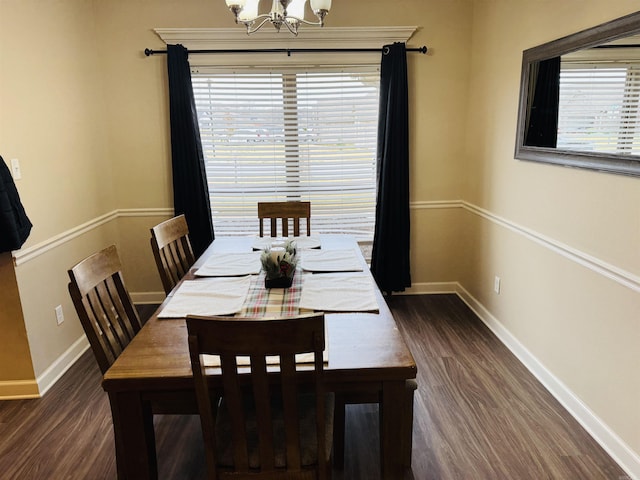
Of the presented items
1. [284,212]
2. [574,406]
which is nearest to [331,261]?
[284,212]

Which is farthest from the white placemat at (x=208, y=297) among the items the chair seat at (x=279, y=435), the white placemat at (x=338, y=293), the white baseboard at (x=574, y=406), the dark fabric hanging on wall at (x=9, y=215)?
the white baseboard at (x=574, y=406)

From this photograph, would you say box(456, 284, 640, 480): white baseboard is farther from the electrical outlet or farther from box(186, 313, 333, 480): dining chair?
the electrical outlet

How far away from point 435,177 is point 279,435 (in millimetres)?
2870

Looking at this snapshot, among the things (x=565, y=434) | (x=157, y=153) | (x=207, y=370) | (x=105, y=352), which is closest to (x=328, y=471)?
(x=207, y=370)

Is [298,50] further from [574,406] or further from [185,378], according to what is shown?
[574,406]

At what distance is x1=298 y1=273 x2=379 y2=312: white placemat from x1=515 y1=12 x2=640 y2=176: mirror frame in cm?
120

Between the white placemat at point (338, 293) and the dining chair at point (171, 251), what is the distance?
76 cm

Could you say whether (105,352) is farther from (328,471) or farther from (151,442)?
(328,471)

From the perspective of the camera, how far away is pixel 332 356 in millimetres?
1464

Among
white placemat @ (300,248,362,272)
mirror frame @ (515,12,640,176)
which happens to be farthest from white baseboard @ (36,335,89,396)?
mirror frame @ (515,12,640,176)

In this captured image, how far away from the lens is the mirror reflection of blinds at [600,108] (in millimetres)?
1878

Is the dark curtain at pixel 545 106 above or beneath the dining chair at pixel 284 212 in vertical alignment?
above

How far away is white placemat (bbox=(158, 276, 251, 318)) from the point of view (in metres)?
1.83

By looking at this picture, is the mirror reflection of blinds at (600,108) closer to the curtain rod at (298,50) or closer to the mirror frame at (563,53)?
the mirror frame at (563,53)
